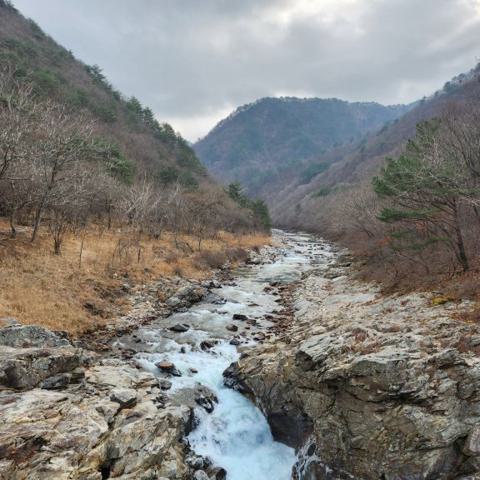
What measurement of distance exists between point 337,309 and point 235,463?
11.1 m

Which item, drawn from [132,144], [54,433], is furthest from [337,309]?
[132,144]

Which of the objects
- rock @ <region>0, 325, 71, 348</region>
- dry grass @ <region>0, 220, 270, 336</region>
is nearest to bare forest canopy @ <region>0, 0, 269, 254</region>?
dry grass @ <region>0, 220, 270, 336</region>

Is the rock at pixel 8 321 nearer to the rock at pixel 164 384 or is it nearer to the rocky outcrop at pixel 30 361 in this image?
the rocky outcrop at pixel 30 361

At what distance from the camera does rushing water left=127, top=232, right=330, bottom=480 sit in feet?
32.0

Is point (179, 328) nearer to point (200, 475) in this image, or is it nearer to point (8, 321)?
point (8, 321)

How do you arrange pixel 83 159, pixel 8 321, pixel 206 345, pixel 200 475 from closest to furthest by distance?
pixel 200 475 → pixel 8 321 → pixel 206 345 → pixel 83 159

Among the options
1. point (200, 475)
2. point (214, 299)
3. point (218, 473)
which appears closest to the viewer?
point (200, 475)

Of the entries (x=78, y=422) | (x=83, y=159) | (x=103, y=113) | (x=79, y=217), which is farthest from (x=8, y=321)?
(x=103, y=113)

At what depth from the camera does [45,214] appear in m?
30.5

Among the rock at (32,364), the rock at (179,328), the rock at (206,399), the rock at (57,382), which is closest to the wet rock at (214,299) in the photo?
the rock at (179,328)

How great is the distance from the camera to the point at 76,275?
19.9 meters

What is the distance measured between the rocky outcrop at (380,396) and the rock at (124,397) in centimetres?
418

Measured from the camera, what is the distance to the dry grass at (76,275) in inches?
600

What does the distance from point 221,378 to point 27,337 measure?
6.88m
